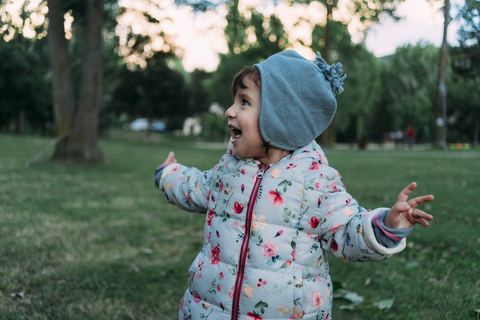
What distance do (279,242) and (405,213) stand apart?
0.54 metres

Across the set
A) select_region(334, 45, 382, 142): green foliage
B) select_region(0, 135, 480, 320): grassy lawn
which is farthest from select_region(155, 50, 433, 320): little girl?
select_region(334, 45, 382, 142): green foliage

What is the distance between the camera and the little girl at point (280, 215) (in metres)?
1.72

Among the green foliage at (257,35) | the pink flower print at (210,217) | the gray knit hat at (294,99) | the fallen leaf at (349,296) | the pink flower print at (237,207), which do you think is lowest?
the fallen leaf at (349,296)

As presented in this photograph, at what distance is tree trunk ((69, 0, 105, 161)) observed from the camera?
427 inches

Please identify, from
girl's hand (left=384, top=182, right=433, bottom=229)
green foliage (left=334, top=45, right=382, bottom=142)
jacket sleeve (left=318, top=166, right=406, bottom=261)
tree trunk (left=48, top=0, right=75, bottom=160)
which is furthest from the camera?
green foliage (left=334, top=45, right=382, bottom=142)

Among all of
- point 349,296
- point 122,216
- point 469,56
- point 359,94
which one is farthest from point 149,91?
point 349,296

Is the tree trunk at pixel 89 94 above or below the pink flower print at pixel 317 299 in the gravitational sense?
above

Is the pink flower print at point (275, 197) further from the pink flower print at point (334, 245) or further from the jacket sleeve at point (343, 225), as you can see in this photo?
the pink flower print at point (334, 245)

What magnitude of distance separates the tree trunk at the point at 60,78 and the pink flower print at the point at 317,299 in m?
10.4

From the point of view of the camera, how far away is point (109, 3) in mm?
11297

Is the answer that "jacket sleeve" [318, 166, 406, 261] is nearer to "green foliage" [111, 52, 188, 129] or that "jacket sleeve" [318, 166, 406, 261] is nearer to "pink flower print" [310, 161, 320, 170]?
"pink flower print" [310, 161, 320, 170]

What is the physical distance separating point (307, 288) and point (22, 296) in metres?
1.97

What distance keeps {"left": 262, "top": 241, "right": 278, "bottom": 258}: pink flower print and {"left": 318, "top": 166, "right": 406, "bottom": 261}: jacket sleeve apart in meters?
0.24

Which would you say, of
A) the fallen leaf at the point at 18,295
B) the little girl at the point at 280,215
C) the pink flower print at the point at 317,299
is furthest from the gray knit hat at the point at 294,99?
the fallen leaf at the point at 18,295
